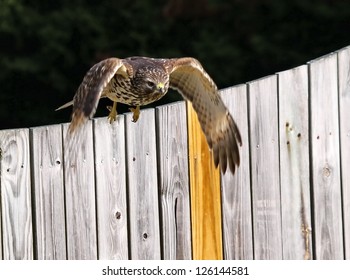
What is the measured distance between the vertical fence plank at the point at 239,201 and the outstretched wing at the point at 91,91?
25.9 inches

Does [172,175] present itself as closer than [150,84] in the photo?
No

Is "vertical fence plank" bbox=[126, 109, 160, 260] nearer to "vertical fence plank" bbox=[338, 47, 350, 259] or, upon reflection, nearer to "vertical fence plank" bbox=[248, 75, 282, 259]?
"vertical fence plank" bbox=[248, 75, 282, 259]

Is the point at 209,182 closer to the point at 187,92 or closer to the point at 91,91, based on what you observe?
the point at 187,92

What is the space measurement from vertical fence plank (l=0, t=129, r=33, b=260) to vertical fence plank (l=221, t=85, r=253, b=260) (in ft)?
2.72

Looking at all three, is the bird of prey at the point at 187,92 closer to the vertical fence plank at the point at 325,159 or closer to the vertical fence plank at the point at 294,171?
the vertical fence plank at the point at 294,171

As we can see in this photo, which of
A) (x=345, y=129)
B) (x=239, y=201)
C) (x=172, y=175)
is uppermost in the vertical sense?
(x=345, y=129)

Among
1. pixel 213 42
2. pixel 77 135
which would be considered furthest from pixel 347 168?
pixel 213 42

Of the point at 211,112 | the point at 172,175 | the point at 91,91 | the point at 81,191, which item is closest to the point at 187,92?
the point at 211,112

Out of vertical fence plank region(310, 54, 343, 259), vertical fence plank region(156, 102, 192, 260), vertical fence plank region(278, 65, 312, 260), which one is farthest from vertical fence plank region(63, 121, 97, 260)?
vertical fence plank region(310, 54, 343, 259)

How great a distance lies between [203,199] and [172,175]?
0.54 ft

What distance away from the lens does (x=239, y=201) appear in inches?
203

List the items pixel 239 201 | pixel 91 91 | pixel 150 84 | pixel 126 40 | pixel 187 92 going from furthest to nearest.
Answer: pixel 126 40
pixel 187 92
pixel 239 201
pixel 150 84
pixel 91 91

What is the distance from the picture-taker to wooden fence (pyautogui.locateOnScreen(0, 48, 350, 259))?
203 inches

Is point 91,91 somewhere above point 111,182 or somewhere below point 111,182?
above
